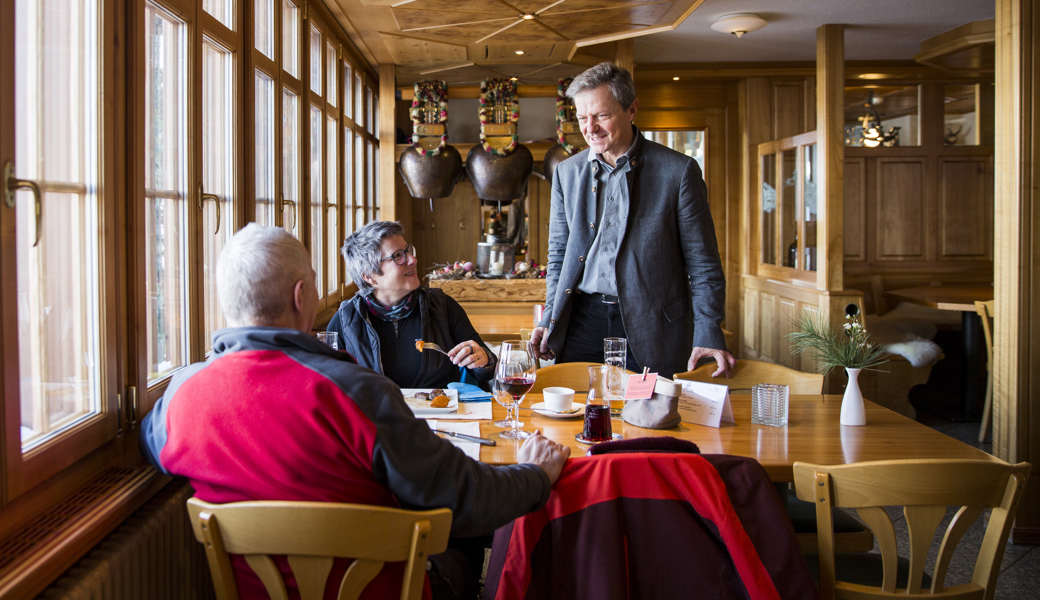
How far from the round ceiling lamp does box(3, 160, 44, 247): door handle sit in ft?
15.8

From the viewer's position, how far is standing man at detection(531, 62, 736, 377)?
2.61m

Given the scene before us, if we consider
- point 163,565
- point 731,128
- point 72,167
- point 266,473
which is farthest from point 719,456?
point 731,128

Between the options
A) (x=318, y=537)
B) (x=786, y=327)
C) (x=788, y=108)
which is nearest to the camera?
(x=318, y=537)

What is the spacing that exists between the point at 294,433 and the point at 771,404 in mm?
1268


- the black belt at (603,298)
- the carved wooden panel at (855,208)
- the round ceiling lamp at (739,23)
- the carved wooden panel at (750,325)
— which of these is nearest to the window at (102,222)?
the black belt at (603,298)

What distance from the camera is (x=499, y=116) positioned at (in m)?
5.98

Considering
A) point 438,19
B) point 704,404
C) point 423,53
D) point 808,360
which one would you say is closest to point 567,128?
point 423,53

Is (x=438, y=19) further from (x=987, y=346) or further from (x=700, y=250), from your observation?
(x=987, y=346)

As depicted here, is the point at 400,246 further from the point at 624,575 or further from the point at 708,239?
the point at 624,575

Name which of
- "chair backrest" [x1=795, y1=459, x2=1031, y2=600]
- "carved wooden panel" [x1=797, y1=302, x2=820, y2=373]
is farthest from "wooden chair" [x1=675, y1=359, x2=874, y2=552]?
"carved wooden panel" [x1=797, y1=302, x2=820, y2=373]

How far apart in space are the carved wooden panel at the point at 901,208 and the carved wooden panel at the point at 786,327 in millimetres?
1224

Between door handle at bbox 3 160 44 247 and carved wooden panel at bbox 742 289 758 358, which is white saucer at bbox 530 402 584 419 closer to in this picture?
door handle at bbox 3 160 44 247

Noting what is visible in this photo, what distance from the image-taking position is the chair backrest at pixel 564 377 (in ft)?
8.50

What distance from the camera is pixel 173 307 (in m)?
2.33
